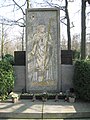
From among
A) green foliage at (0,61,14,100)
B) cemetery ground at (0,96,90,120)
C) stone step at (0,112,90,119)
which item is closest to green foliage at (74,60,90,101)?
cemetery ground at (0,96,90,120)

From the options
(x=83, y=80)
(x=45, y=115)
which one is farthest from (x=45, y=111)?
(x=83, y=80)

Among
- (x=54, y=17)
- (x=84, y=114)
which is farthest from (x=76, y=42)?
(x=84, y=114)

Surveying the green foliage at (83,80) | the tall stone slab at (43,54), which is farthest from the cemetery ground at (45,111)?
the tall stone slab at (43,54)

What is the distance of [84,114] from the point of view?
7.05 m

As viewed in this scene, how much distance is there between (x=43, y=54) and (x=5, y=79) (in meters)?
1.84

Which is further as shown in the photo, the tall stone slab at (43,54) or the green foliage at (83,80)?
the tall stone slab at (43,54)

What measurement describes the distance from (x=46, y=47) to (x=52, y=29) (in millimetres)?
688

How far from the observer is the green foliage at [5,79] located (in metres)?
8.55

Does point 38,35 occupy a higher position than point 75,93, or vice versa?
point 38,35

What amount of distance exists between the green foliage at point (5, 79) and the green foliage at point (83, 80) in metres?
2.22

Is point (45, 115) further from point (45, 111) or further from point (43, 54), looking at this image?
point (43, 54)

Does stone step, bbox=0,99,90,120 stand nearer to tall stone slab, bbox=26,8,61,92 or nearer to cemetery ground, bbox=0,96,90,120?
cemetery ground, bbox=0,96,90,120

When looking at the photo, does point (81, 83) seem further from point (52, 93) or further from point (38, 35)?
point (38, 35)

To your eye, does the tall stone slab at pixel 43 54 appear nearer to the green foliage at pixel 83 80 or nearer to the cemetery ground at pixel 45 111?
the green foliage at pixel 83 80
